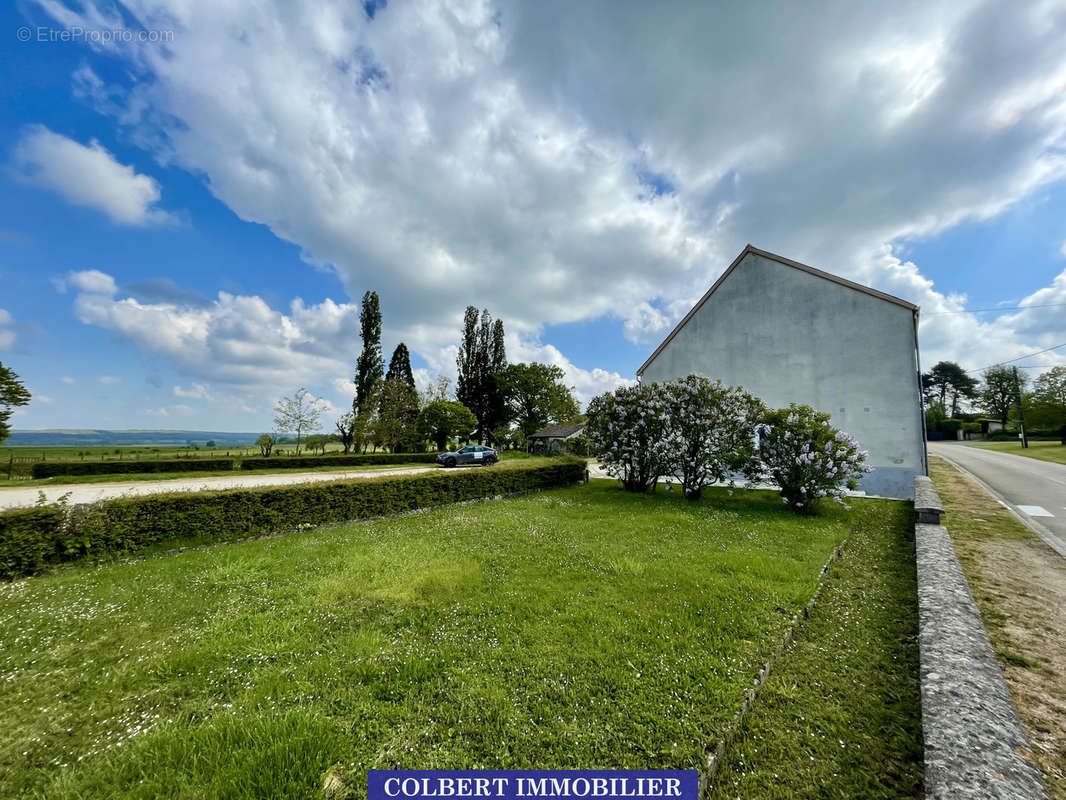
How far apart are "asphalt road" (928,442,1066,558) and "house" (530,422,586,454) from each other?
2716 cm

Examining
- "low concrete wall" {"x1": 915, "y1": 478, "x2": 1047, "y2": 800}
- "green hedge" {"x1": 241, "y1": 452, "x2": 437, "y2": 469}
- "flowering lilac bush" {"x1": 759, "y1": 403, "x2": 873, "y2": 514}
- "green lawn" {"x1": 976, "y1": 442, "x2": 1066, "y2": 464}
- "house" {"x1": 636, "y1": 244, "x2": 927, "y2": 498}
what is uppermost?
"house" {"x1": 636, "y1": 244, "x2": 927, "y2": 498}

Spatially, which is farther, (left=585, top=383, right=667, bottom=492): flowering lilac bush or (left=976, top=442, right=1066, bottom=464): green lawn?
(left=976, top=442, right=1066, bottom=464): green lawn

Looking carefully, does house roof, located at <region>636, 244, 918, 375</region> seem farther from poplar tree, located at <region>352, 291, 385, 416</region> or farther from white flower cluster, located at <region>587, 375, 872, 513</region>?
poplar tree, located at <region>352, 291, 385, 416</region>

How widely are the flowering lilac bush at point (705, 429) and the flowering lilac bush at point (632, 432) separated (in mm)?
432

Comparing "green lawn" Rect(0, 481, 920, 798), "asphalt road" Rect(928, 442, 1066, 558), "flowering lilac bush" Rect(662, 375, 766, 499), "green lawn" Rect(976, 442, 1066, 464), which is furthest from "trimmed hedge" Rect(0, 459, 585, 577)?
"green lawn" Rect(976, 442, 1066, 464)

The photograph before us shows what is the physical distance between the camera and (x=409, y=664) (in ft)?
11.7

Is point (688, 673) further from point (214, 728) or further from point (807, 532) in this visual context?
point (807, 532)

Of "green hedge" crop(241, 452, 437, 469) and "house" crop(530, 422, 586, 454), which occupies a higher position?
"house" crop(530, 422, 586, 454)

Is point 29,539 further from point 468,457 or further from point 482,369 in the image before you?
point 482,369

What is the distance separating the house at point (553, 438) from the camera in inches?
1619

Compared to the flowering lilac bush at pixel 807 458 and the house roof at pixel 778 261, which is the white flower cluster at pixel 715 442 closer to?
the flowering lilac bush at pixel 807 458

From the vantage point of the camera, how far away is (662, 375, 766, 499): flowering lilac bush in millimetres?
12102

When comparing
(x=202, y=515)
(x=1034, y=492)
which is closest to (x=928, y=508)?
(x=1034, y=492)

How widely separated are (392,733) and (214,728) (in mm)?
1285
